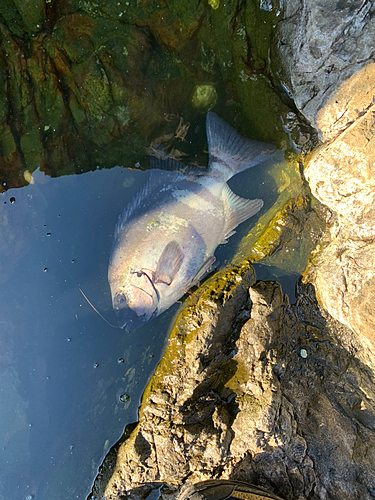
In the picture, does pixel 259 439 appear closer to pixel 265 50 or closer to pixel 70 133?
pixel 70 133

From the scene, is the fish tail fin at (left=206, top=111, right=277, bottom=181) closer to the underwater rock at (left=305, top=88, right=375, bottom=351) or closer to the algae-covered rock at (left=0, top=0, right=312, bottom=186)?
the algae-covered rock at (left=0, top=0, right=312, bottom=186)

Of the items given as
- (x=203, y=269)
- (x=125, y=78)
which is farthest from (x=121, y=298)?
(x=125, y=78)

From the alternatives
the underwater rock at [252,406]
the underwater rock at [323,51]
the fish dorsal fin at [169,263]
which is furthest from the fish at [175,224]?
the underwater rock at [323,51]

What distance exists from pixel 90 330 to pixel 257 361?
1.75 metres

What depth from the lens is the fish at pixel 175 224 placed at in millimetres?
3254

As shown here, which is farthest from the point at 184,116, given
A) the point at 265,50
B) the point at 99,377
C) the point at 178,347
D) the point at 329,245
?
the point at 99,377

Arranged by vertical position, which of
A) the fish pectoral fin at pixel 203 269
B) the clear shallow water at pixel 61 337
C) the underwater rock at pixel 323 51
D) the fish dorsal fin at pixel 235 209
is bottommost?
the clear shallow water at pixel 61 337

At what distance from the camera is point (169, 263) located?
3254 millimetres

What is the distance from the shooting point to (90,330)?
339 cm

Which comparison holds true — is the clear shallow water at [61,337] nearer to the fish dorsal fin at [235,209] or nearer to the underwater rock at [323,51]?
the fish dorsal fin at [235,209]

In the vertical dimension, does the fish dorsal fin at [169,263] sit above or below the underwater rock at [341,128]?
below

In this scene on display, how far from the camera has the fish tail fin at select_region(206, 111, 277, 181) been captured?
333 cm

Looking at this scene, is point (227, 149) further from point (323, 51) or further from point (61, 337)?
point (61, 337)

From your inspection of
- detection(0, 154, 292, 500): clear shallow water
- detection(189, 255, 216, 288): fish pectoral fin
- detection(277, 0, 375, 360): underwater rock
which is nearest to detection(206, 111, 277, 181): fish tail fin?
detection(277, 0, 375, 360): underwater rock
